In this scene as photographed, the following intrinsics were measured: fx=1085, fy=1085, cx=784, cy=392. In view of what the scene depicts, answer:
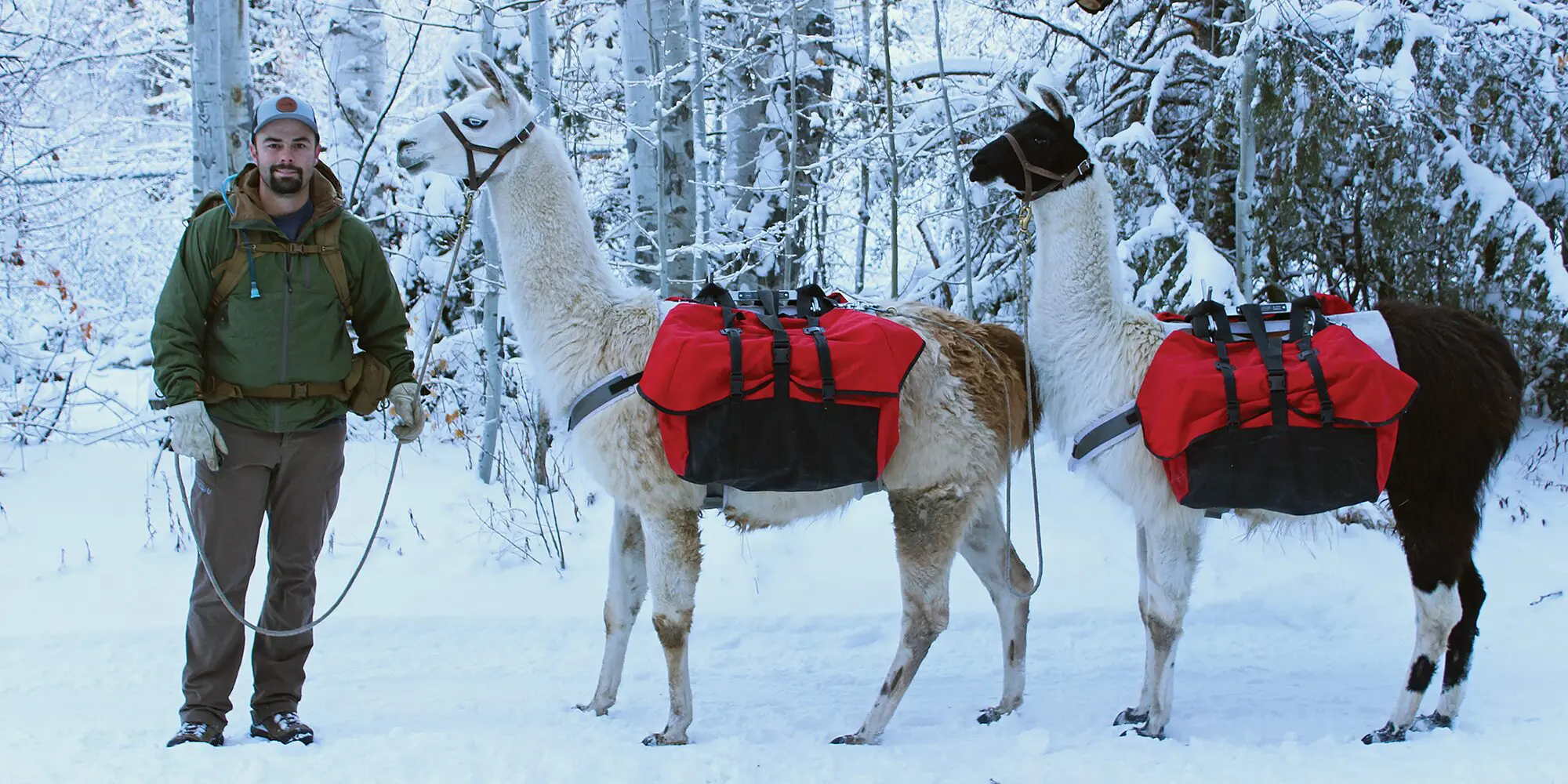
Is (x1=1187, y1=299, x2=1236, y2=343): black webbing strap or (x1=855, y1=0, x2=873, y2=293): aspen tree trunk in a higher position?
(x1=855, y1=0, x2=873, y2=293): aspen tree trunk

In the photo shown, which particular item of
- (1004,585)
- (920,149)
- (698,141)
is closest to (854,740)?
(1004,585)

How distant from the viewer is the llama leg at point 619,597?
13.5 ft

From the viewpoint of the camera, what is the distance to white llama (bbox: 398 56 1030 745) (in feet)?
12.0

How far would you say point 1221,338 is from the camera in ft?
12.0

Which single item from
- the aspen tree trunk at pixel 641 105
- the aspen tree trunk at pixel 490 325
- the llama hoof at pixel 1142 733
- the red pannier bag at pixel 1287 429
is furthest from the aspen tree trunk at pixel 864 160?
the llama hoof at pixel 1142 733

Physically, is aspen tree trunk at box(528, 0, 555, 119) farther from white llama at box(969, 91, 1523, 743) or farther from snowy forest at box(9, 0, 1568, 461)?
white llama at box(969, 91, 1523, 743)

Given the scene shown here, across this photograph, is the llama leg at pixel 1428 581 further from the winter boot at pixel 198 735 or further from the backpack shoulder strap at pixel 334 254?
the winter boot at pixel 198 735

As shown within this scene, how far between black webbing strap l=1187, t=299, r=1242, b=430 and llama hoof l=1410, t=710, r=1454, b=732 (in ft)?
4.54

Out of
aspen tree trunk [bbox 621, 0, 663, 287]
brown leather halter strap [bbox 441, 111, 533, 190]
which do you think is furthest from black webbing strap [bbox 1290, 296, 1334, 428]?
aspen tree trunk [bbox 621, 0, 663, 287]

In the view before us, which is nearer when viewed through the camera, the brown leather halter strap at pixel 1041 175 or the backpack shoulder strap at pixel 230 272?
the backpack shoulder strap at pixel 230 272

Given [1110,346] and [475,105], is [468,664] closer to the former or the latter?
[475,105]

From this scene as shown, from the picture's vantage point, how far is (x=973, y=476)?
3.78 metres

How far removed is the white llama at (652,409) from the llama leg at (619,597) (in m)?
0.30

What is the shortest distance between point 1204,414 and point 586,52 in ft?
22.9
